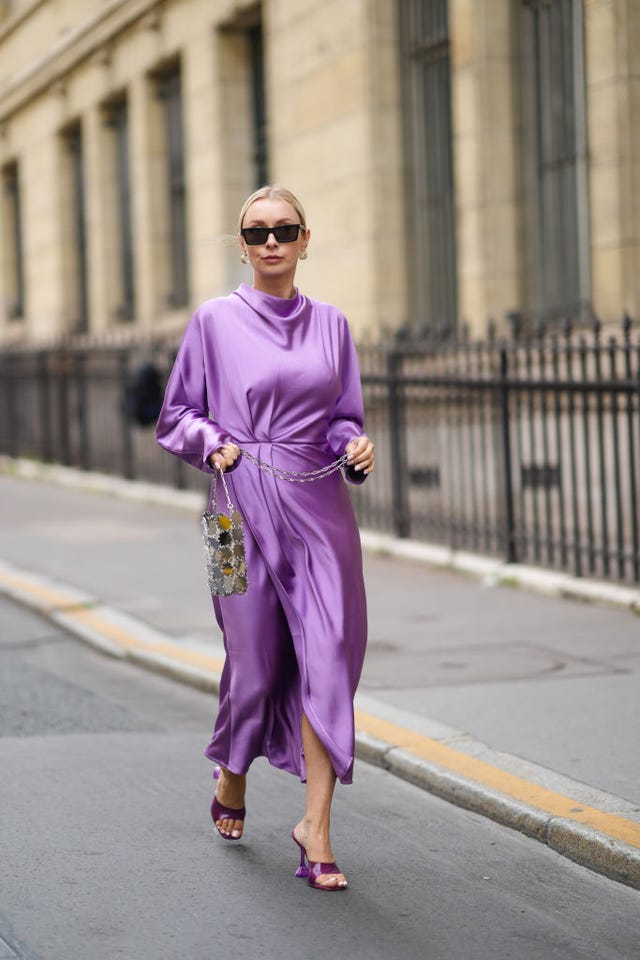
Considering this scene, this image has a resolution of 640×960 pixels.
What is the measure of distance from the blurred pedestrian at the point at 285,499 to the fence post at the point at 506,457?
18.4 feet

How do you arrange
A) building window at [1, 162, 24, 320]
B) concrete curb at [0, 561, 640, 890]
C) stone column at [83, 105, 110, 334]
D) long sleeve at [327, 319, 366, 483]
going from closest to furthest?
long sleeve at [327, 319, 366, 483], concrete curb at [0, 561, 640, 890], stone column at [83, 105, 110, 334], building window at [1, 162, 24, 320]

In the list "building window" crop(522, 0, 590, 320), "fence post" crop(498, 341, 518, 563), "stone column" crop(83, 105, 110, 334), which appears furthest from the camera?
"stone column" crop(83, 105, 110, 334)

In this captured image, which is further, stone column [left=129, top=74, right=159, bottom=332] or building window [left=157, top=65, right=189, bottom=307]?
stone column [left=129, top=74, right=159, bottom=332]

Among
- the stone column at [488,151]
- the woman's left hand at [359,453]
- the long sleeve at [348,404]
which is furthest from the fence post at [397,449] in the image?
the woman's left hand at [359,453]

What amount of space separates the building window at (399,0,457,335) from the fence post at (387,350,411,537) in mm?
2501

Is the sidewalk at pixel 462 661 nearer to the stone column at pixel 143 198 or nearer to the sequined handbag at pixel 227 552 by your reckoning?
the sequined handbag at pixel 227 552

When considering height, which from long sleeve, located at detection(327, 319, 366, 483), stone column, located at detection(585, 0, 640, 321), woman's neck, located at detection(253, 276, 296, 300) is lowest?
long sleeve, located at detection(327, 319, 366, 483)

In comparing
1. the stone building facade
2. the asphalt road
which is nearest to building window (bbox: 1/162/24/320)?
the stone building facade

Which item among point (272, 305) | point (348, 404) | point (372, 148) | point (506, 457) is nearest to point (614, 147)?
→ point (506, 457)

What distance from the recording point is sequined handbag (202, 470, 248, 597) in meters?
4.63

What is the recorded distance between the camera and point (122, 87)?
20.9 m

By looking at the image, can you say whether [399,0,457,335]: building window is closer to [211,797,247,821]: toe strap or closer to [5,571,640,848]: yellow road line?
[5,571,640,848]: yellow road line

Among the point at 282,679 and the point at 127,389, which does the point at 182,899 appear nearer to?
the point at 282,679

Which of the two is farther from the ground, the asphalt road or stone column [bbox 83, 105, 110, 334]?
stone column [bbox 83, 105, 110, 334]
